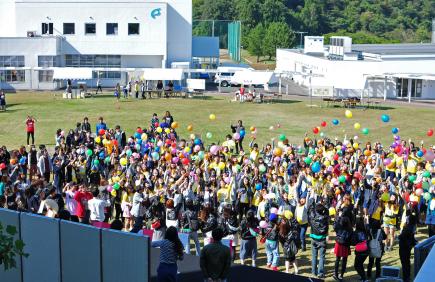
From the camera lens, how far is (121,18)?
57.0m

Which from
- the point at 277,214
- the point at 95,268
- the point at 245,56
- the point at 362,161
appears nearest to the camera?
the point at 95,268

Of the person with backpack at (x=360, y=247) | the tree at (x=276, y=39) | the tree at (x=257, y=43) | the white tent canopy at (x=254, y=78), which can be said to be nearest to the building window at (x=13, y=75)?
the white tent canopy at (x=254, y=78)

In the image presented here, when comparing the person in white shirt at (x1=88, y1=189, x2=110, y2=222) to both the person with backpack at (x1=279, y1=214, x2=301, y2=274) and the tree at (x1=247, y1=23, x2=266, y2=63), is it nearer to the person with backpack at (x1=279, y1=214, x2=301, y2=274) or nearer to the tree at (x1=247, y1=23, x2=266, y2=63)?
the person with backpack at (x1=279, y1=214, x2=301, y2=274)

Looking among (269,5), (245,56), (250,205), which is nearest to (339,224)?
(250,205)

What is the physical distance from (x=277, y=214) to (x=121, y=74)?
134 feet

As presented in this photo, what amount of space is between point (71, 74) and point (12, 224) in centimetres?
3690

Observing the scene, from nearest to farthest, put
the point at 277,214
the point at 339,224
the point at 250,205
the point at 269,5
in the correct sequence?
the point at 339,224, the point at 277,214, the point at 250,205, the point at 269,5

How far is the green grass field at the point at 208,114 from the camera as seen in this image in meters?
34.9

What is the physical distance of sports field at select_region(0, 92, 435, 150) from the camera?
114ft

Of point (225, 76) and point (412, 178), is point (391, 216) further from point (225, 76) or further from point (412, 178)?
point (225, 76)

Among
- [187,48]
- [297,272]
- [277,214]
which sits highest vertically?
[187,48]

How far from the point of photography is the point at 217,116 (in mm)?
39969

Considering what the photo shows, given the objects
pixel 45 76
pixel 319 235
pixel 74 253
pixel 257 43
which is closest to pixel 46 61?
pixel 45 76

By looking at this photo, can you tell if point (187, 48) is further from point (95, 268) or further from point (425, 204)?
point (95, 268)
